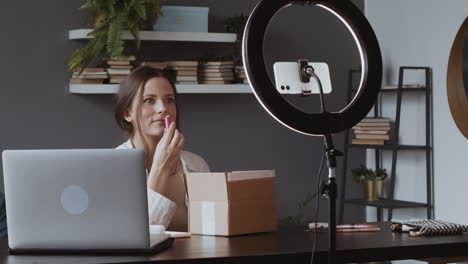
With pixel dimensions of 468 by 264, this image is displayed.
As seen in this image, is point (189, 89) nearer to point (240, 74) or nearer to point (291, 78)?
point (240, 74)

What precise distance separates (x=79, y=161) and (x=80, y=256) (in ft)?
0.87

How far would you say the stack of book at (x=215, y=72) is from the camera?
4988 millimetres

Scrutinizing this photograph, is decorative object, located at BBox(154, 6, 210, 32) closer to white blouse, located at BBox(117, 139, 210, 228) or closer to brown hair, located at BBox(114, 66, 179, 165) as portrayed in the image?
brown hair, located at BBox(114, 66, 179, 165)

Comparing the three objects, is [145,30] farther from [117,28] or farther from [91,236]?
[91,236]

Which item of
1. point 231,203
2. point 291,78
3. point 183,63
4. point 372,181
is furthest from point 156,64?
point 291,78

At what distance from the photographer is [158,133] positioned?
3.25m

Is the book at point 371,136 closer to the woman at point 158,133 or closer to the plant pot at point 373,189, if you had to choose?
the plant pot at point 373,189

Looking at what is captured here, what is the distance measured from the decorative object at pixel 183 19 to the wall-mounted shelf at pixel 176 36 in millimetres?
71

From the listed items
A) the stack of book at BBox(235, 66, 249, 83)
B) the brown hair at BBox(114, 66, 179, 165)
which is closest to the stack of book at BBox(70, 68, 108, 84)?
the stack of book at BBox(235, 66, 249, 83)

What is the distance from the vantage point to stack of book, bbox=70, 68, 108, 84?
4750 millimetres

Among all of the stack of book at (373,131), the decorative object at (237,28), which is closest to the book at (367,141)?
the stack of book at (373,131)

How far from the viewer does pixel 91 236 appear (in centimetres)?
231

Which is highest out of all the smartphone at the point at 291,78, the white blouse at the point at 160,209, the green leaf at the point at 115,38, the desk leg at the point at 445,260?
the green leaf at the point at 115,38

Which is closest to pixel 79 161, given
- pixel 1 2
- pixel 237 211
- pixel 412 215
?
pixel 237 211
